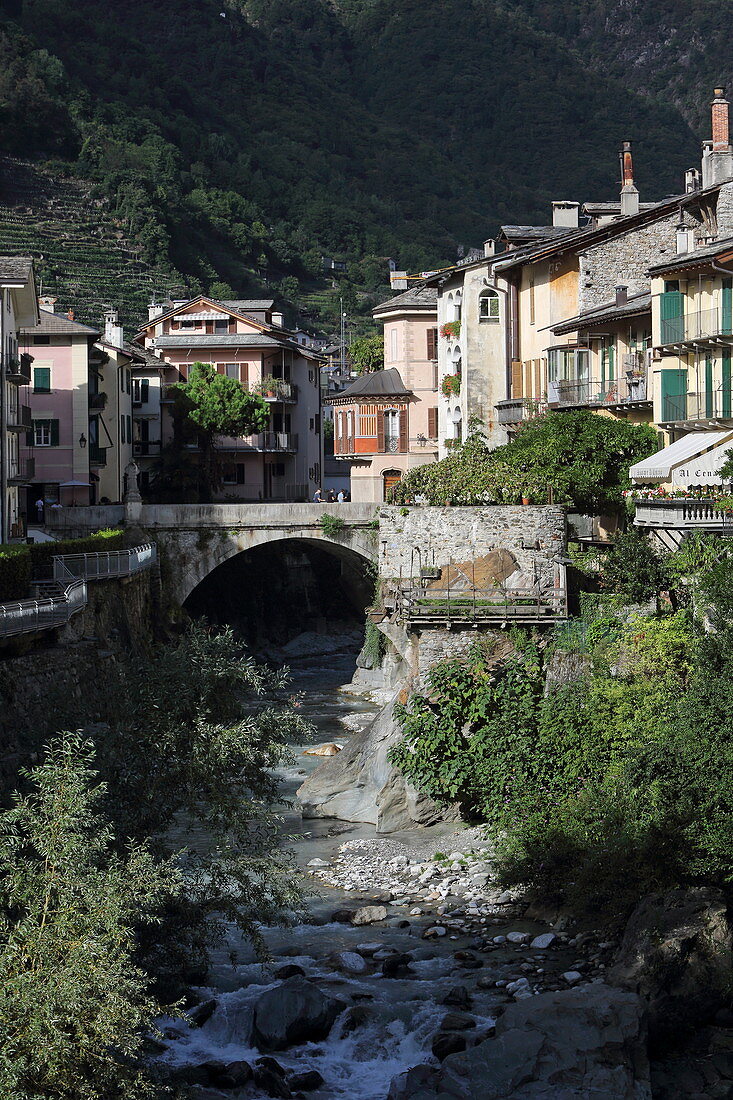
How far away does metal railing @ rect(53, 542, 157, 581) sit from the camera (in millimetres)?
45638

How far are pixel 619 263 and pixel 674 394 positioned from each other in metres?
12.1

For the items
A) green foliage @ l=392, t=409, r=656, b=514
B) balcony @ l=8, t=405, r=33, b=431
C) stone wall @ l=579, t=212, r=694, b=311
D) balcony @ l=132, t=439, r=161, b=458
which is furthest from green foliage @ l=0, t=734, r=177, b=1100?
balcony @ l=132, t=439, r=161, b=458

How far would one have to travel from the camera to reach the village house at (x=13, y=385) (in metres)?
47.5

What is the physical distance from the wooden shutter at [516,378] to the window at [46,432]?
20085 mm

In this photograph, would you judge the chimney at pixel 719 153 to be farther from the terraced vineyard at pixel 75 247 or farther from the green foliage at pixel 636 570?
the terraced vineyard at pixel 75 247

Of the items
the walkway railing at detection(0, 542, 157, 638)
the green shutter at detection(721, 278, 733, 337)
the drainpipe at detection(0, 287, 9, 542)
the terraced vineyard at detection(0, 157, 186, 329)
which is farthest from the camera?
the terraced vineyard at detection(0, 157, 186, 329)

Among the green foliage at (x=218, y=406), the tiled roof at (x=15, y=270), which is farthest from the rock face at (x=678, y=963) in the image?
the green foliage at (x=218, y=406)

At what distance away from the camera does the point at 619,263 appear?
52125mm

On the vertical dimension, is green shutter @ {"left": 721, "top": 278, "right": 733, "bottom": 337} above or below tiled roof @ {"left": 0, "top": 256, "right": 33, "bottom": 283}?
below

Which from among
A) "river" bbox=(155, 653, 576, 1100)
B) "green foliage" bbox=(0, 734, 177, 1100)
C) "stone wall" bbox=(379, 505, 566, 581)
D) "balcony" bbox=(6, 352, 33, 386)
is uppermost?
"balcony" bbox=(6, 352, 33, 386)

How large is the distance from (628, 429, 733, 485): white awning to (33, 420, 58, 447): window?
1211 inches

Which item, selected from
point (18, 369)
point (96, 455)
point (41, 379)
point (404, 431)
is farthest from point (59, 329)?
point (404, 431)

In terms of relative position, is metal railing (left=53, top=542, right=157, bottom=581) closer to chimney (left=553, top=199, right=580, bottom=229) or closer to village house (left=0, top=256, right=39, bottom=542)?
village house (left=0, top=256, right=39, bottom=542)

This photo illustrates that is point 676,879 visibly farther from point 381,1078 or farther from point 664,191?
point 664,191
